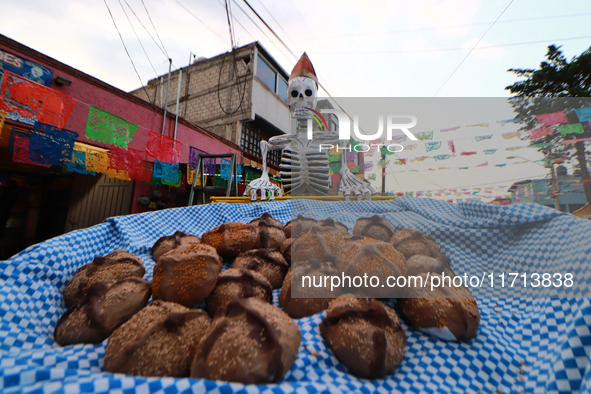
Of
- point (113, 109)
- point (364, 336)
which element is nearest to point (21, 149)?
point (113, 109)

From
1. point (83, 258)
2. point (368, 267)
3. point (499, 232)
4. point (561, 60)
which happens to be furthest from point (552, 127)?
point (83, 258)

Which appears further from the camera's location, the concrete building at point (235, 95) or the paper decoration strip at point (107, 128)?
the concrete building at point (235, 95)

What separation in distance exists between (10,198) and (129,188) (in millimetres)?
3328

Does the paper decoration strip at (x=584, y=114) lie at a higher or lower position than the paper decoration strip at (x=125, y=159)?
higher

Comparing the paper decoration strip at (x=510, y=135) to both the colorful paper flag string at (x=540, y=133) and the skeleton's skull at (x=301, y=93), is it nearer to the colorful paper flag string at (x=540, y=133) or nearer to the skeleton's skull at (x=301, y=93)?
the colorful paper flag string at (x=540, y=133)

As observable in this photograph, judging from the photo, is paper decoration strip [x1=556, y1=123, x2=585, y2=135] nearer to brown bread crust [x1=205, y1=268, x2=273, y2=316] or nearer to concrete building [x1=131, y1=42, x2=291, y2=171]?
brown bread crust [x1=205, y1=268, x2=273, y2=316]

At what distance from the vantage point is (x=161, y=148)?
5.71 m

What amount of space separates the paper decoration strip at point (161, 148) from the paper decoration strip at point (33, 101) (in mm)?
1514

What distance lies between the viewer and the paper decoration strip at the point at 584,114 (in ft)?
16.5

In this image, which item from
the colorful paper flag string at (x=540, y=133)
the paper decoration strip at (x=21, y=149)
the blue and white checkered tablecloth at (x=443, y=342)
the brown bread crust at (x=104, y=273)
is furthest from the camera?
the colorful paper flag string at (x=540, y=133)

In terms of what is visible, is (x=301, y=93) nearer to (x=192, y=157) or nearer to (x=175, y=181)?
(x=175, y=181)

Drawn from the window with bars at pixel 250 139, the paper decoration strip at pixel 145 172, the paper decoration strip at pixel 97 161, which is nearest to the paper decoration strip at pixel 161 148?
the paper decoration strip at pixel 145 172

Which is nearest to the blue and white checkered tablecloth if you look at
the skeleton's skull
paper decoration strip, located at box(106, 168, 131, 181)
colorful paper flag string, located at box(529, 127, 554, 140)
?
the skeleton's skull

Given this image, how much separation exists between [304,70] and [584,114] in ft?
19.5
